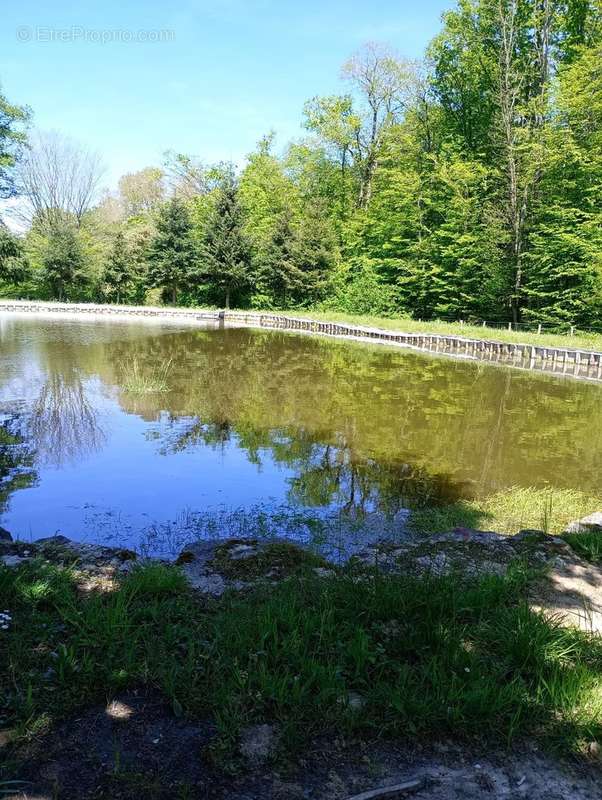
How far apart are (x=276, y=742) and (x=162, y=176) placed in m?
68.6

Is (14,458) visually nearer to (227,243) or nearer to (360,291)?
(360,291)

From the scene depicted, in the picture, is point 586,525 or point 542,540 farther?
point 586,525

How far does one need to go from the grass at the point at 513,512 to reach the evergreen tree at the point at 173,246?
40594 millimetres

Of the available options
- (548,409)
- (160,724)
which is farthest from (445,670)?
(548,409)

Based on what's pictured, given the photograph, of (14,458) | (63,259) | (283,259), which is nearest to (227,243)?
(283,259)

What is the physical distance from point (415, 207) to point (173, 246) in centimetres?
2031

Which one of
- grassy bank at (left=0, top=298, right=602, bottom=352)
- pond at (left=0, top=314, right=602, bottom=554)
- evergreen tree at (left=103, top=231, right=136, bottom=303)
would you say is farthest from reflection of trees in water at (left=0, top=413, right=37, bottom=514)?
evergreen tree at (left=103, top=231, right=136, bottom=303)

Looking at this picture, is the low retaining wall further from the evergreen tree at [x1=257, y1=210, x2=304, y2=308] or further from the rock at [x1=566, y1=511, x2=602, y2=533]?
the rock at [x1=566, y1=511, x2=602, y2=533]

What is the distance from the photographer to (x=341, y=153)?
46688mm

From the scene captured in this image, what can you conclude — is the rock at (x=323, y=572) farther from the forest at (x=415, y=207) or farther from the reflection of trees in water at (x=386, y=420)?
the forest at (x=415, y=207)

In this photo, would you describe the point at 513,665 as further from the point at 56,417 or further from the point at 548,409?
the point at 548,409

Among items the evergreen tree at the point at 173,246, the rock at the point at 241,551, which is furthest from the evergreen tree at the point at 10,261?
the evergreen tree at the point at 173,246

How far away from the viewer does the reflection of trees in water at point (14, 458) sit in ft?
24.9

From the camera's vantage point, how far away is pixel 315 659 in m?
3.07
